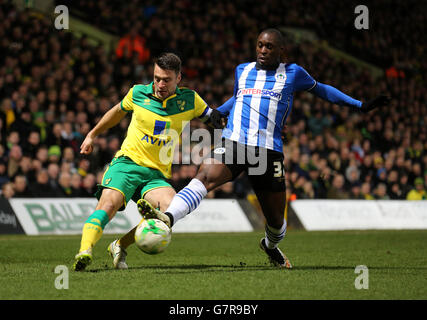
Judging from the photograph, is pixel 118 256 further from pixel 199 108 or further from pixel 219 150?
pixel 199 108

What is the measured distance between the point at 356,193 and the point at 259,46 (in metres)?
10.7

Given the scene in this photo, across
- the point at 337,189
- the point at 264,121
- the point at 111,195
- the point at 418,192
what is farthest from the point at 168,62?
the point at 418,192

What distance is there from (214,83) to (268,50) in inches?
459

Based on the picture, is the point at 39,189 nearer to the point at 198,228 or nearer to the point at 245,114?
the point at 198,228

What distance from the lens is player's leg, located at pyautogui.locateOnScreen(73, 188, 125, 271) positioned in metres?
6.55

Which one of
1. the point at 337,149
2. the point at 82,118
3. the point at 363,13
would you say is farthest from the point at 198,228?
the point at 363,13

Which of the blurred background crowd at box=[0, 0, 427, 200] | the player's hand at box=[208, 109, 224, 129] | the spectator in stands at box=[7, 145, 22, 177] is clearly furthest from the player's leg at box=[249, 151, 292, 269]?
the spectator in stands at box=[7, 145, 22, 177]

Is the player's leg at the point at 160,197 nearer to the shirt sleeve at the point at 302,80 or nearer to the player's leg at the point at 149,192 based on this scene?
the player's leg at the point at 149,192

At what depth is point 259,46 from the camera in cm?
696

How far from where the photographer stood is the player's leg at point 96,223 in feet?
21.5

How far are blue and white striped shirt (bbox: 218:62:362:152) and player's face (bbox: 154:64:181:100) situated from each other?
66cm

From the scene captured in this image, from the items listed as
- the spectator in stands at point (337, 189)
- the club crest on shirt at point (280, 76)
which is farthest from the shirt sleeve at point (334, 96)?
the spectator in stands at point (337, 189)

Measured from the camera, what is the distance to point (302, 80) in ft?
23.4

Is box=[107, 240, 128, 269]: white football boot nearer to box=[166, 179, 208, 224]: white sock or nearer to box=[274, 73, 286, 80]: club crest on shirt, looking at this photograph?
box=[166, 179, 208, 224]: white sock
